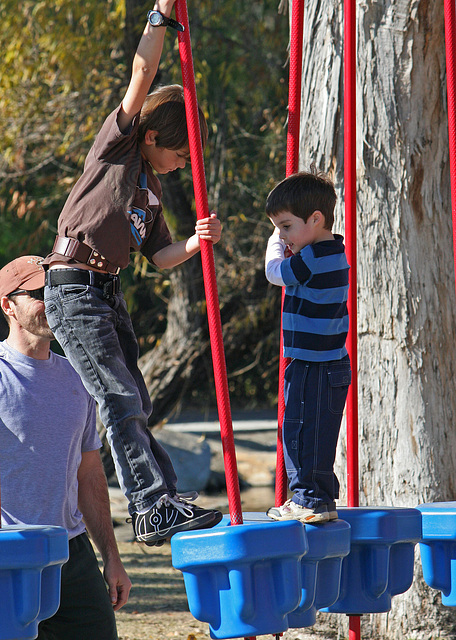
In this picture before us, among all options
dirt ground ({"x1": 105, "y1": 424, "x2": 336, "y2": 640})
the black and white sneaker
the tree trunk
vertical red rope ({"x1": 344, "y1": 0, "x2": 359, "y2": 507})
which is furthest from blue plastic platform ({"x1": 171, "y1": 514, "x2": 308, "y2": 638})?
dirt ground ({"x1": 105, "y1": 424, "x2": 336, "y2": 640})

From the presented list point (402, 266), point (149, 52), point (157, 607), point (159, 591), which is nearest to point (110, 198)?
point (149, 52)

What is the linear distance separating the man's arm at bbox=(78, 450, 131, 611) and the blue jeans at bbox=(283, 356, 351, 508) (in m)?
0.85

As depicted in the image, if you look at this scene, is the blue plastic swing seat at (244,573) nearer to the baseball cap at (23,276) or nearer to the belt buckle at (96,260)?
the belt buckle at (96,260)

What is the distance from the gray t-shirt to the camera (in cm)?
246

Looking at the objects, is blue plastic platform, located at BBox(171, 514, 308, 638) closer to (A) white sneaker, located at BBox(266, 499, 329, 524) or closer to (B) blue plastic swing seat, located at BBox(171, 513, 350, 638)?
(B) blue plastic swing seat, located at BBox(171, 513, 350, 638)

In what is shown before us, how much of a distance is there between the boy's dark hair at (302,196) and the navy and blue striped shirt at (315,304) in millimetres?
92

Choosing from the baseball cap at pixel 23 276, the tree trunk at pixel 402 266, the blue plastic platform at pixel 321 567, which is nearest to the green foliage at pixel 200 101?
the tree trunk at pixel 402 266

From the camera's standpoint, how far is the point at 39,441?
249cm

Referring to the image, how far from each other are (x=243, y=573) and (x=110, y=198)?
0.92 meters

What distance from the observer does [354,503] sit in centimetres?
218

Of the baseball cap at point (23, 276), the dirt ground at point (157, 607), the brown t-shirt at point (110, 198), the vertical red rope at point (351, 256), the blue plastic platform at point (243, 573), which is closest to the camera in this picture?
the blue plastic platform at point (243, 573)

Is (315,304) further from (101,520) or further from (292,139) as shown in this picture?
(101,520)

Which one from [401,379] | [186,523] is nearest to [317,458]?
[186,523]

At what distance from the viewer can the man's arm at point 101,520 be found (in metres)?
2.61
